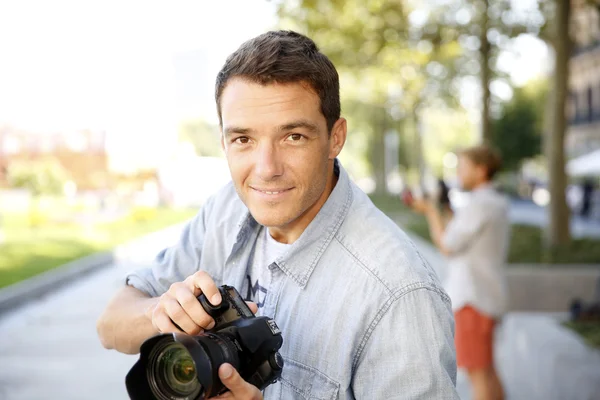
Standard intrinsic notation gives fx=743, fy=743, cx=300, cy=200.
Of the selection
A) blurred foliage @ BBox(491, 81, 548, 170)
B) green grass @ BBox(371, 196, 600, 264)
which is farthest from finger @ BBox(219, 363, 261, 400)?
blurred foliage @ BBox(491, 81, 548, 170)

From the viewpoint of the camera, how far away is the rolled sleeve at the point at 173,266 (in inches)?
92.6

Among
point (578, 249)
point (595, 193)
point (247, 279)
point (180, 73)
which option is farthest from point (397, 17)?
point (180, 73)

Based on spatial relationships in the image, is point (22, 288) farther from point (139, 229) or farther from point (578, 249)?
point (139, 229)

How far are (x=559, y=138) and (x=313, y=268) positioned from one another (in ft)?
34.7

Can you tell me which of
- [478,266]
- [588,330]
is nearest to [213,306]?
[478,266]

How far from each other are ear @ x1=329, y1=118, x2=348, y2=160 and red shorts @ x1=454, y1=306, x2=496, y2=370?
3022mm

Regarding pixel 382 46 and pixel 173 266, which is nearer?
pixel 173 266

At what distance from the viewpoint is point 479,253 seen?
199 inches

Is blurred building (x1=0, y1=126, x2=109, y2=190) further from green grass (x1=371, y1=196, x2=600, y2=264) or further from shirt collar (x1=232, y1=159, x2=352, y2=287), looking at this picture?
shirt collar (x1=232, y1=159, x2=352, y2=287)

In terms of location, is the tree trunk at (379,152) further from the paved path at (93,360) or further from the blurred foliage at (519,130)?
the paved path at (93,360)

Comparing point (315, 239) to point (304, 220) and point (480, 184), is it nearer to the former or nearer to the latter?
point (304, 220)

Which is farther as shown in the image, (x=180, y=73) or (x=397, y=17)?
(x=180, y=73)

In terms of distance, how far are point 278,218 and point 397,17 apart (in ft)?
46.0

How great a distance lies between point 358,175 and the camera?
81.9m
